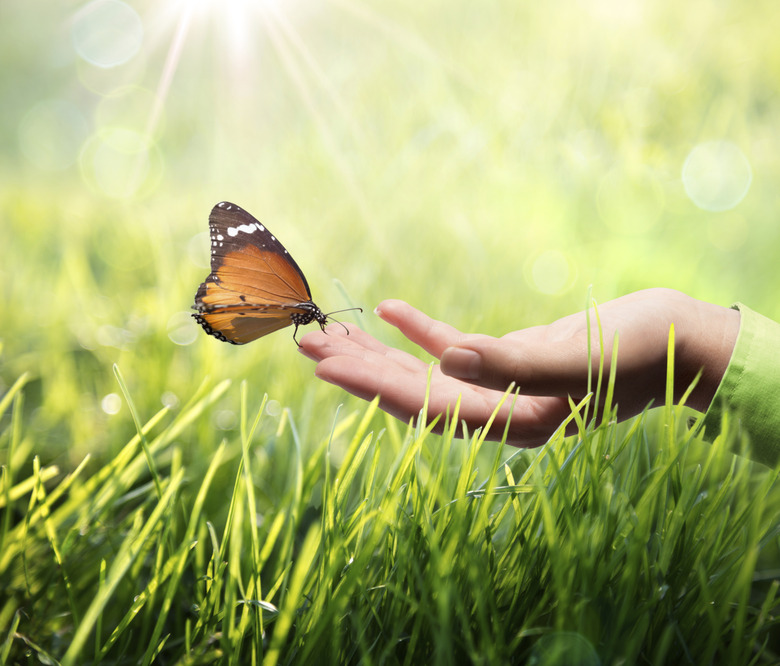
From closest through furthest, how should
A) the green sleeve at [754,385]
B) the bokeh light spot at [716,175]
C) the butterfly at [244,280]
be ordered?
the green sleeve at [754,385], the butterfly at [244,280], the bokeh light spot at [716,175]

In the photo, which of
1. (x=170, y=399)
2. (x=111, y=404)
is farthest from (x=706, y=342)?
(x=111, y=404)

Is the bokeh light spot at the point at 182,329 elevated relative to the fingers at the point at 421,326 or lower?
lower

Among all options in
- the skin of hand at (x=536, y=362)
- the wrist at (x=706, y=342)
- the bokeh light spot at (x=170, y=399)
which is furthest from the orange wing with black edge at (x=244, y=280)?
the wrist at (x=706, y=342)

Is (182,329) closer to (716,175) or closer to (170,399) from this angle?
(170,399)

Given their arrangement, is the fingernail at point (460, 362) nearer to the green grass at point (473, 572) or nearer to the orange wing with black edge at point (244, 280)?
the green grass at point (473, 572)

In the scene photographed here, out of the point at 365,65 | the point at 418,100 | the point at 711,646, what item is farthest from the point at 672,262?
the point at 711,646

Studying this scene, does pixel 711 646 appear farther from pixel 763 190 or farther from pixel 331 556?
pixel 763 190

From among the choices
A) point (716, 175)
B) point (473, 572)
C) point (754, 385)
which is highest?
point (716, 175)
